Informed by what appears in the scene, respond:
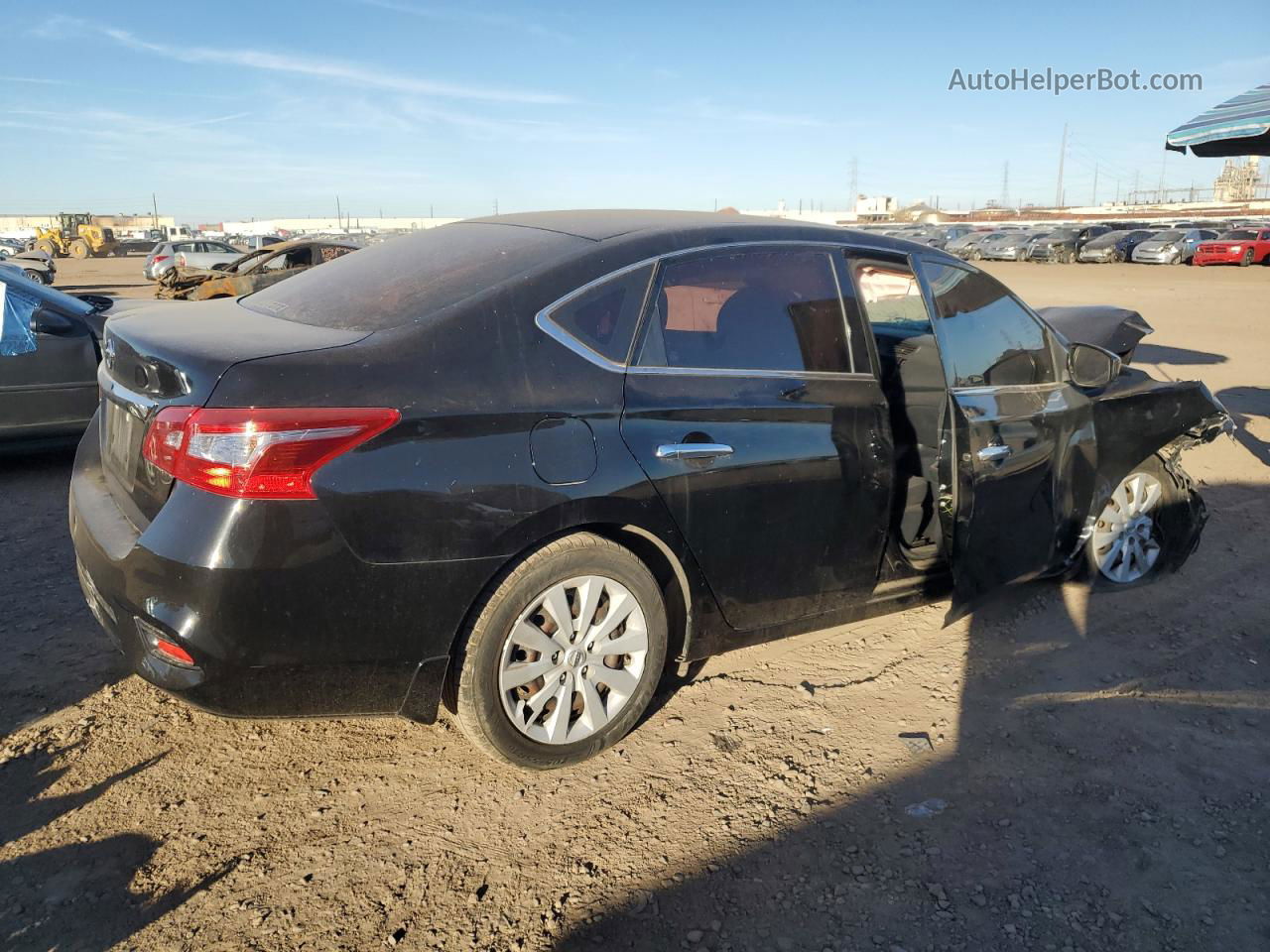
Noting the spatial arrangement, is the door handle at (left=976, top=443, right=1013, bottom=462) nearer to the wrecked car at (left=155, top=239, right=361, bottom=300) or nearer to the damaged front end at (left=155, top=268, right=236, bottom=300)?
the damaged front end at (left=155, top=268, right=236, bottom=300)

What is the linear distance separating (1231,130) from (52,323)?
28.0 feet

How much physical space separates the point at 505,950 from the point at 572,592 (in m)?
1.00

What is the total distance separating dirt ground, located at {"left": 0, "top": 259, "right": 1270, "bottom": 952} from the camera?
7.73 feet

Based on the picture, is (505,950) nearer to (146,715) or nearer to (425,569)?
(425,569)

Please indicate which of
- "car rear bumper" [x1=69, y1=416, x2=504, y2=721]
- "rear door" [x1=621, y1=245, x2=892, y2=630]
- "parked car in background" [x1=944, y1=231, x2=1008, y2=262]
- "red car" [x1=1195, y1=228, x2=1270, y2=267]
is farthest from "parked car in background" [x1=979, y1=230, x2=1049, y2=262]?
"car rear bumper" [x1=69, y1=416, x2=504, y2=721]

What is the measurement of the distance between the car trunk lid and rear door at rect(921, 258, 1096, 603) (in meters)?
2.31

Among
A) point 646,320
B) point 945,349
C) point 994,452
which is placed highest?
point 646,320

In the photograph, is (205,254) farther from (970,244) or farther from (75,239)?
(970,244)

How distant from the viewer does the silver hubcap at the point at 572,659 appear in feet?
9.17

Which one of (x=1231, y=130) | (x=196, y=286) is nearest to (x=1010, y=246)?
(x=196, y=286)

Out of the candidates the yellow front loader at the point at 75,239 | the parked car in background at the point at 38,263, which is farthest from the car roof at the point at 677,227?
the yellow front loader at the point at 75,239

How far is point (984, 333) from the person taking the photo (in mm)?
3889

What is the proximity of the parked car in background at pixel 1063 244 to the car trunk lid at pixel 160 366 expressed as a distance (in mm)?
39878

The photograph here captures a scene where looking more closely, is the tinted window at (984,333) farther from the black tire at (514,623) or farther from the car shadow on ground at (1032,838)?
the black tire at (514,623)
